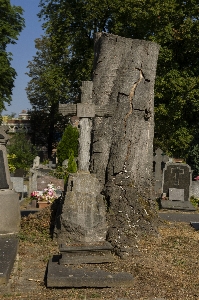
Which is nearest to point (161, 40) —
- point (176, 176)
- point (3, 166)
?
point (176, 176)

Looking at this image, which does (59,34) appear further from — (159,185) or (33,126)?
(33,126)

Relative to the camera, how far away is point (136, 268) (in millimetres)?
6852

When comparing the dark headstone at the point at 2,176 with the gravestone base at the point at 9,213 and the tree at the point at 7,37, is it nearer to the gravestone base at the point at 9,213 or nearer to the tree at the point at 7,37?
the gravestone base at the point at 9,213

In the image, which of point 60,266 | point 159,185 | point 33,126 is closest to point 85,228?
point 60,266

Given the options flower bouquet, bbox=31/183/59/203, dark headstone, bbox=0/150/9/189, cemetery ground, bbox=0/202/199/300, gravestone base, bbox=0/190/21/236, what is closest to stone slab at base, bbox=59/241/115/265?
cemetery ground, bbox=0/202/199/300

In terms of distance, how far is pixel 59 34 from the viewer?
1051 inches

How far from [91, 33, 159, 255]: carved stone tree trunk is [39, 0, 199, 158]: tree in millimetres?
14257

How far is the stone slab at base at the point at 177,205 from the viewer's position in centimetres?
1555

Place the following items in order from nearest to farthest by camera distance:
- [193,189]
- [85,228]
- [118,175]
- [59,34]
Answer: [85,228]
[118,175]
[193,189]
[59,34]

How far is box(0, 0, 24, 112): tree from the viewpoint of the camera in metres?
30.4

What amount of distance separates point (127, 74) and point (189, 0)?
1701 centimetres

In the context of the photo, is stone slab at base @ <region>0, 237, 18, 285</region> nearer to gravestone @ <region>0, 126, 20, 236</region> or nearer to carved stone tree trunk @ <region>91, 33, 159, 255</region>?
gravestone @ <region>0, 126, 20, 236</region>

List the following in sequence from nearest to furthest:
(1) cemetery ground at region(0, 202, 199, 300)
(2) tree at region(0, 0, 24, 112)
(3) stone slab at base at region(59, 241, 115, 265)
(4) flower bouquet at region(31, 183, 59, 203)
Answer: (1) cemetery ground at region(0, 202, 199, 300) < (3) stone slab at base at region(59, 241, 115, 265) < (4) flower bouquet at region(31, 183, 59, 203) < (2) tree at region(0, 0, 24, 112)

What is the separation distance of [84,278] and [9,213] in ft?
9.32
